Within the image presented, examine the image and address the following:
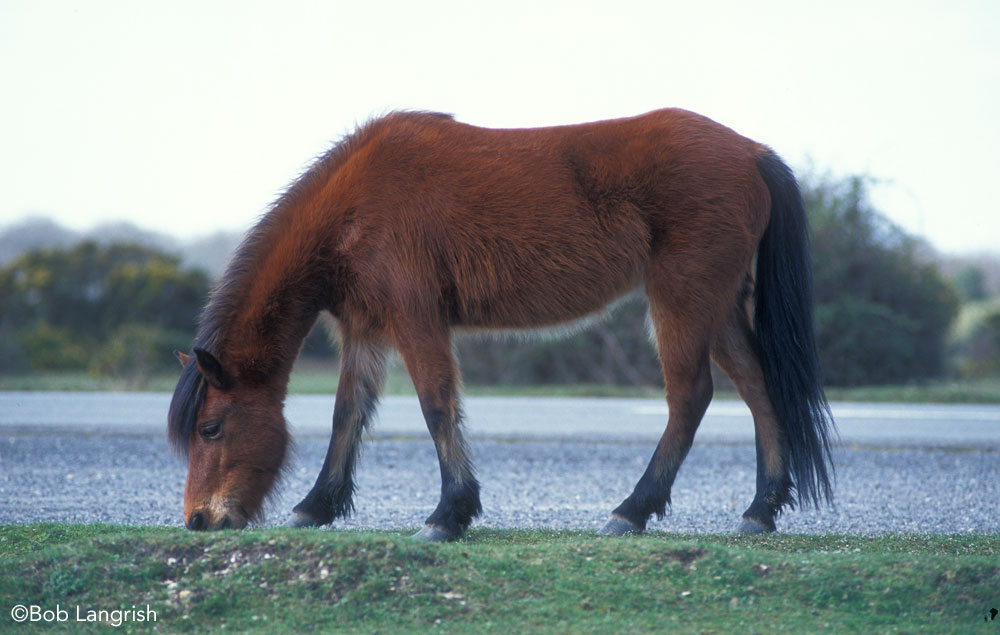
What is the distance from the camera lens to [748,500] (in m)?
6.31

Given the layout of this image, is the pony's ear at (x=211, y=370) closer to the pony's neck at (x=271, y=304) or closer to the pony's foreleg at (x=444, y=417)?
the pony's neck at (x=271, y=304)

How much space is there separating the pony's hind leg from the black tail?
5 centimetres

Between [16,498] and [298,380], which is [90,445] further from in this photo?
[298,380]

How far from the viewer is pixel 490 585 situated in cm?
330

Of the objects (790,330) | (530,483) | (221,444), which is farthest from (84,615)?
(530,483)

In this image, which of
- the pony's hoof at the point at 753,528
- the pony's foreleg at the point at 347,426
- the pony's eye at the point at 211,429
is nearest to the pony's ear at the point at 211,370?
the pony's eye at the point at 211,429

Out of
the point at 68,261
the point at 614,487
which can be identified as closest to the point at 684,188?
the point at 614,487

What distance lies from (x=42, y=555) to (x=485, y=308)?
89.8 inches

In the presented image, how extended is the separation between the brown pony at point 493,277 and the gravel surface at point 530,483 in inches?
20.3

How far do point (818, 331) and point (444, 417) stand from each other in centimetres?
1139

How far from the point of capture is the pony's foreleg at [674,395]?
4496mm

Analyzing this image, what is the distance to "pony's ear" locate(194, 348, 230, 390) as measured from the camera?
410cm

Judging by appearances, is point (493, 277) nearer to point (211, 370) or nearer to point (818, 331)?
point (211, 370)

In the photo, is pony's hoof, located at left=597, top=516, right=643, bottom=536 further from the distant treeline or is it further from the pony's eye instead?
the distant treeline
